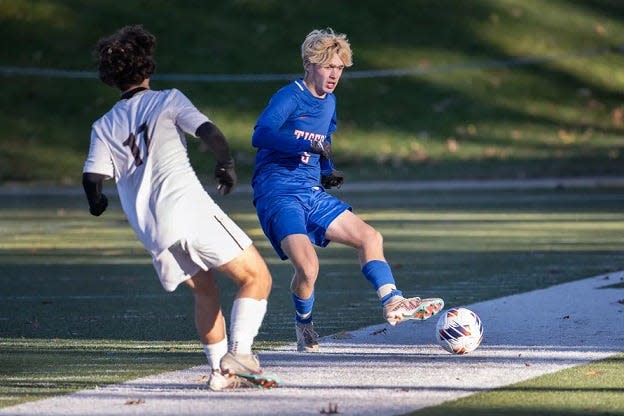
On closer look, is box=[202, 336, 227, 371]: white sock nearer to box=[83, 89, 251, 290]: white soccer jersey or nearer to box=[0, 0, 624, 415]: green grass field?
box=[83, 89, 251, 290]: white soccer jersey

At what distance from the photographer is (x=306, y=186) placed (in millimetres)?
9188

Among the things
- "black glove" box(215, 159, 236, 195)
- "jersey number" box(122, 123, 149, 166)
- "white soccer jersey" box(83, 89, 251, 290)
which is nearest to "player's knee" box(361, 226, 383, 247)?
"white soccer jersey" box(83, 89, 251, 290)

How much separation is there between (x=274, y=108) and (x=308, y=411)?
2494mm

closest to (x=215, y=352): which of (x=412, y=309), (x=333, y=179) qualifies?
(x=412, y=309)

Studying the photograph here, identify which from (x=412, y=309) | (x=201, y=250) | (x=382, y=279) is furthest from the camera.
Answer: (x=382, y=279)

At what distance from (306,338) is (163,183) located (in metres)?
2.06

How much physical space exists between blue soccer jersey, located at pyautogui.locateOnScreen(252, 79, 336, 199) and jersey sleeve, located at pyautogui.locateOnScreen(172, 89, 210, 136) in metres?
1.60

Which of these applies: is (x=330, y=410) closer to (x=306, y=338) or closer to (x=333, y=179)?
(x=306, y=338)

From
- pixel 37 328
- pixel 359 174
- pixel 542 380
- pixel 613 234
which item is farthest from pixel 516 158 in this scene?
pixel 542 380

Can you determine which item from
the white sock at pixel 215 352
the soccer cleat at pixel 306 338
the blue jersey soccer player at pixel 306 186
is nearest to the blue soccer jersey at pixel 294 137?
the blue jersey soccer player at pixel 306 186

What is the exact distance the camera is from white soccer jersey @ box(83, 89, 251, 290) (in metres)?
7.33

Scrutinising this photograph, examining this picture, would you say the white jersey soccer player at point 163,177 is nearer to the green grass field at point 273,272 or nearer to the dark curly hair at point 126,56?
the dark curly hair at point 126,56

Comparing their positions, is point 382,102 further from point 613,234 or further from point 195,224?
point 195,224

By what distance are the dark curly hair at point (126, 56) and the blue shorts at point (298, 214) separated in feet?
5.65
